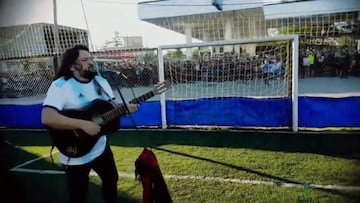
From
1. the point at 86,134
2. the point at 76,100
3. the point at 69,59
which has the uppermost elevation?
the point at 69,59

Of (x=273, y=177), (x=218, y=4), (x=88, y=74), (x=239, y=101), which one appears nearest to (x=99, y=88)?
(x=88, y=74)

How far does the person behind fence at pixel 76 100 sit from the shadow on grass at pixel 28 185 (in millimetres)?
286

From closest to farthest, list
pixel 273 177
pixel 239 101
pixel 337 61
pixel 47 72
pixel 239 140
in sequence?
pixel 337 61
pixel 47 72
pixel 273 177
pixel 239 140
pixel 239 101

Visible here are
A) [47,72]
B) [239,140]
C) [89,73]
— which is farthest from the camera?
[239,140]

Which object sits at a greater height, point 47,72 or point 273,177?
point 47,72

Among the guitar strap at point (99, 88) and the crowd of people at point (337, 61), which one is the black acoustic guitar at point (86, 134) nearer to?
the guitar strap at point (99, 88)

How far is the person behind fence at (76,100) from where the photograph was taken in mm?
927

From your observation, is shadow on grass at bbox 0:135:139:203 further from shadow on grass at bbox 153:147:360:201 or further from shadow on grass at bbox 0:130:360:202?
shadow on grass at bbox 153:147:360:201

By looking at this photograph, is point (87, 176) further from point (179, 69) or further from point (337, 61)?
point (337, 61)

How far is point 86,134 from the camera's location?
0.97 metres

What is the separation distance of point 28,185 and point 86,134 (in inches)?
24.5

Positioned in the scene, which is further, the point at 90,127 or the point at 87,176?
the point at 87,176

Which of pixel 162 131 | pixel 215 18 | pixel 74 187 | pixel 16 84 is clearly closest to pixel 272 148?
pixel 162 131

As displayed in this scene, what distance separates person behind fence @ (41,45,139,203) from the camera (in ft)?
3.04
